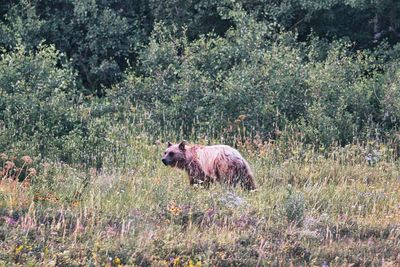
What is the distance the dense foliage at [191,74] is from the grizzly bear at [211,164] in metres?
1.62

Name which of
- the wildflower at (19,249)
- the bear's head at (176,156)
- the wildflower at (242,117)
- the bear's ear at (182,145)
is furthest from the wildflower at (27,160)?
the wildflower at (242,117)

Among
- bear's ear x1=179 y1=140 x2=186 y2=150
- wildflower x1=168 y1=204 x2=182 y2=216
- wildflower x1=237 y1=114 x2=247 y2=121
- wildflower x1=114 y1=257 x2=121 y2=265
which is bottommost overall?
wildflower x1=114 y1=257 x2=121 y2=265

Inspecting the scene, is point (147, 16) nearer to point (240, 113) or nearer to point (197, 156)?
point (240, 113)

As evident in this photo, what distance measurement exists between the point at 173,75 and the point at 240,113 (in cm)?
251

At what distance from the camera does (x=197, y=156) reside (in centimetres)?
1327

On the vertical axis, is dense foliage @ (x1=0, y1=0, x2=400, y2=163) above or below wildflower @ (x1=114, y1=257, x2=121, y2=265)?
above

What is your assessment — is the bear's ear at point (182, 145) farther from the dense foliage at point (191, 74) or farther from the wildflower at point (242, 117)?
the wildflower at point (242, 117)

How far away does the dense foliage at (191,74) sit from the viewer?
15.8 meters

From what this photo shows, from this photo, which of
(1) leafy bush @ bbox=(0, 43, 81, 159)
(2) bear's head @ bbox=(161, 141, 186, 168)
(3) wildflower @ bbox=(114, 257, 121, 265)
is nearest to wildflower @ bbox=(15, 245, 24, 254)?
(3) wildflower @ bbox=(114, 257, 121, 265)

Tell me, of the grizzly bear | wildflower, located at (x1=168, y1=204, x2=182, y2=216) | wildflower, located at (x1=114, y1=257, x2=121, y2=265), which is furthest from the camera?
the grizzly bear

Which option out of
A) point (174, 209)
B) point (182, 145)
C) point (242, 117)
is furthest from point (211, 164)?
point (242, 117)

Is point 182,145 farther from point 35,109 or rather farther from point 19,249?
point 19,249

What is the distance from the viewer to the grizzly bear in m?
12.5

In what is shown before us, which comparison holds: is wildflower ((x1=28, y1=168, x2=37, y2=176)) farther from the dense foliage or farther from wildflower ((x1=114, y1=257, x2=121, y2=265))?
wildflower ((x1=114, y1=257, x2=121, y2=265))
